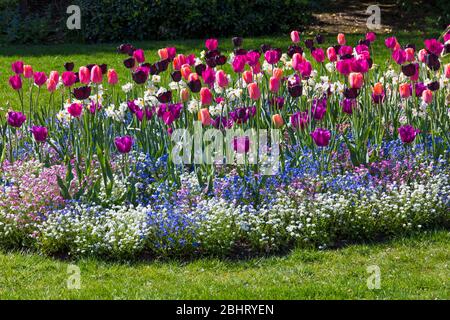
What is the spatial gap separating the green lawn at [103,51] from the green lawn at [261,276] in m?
5.36

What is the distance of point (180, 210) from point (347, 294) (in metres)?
1.37

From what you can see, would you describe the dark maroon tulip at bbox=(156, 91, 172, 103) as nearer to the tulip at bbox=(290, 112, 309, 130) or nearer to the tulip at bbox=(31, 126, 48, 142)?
the tulip at bbox=(31, 126, 48, 142)

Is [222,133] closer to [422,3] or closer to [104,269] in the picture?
[104,269]

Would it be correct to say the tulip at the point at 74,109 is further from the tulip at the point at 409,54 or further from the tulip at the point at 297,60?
the tulip at the point at 409,54

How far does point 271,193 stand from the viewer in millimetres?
5934


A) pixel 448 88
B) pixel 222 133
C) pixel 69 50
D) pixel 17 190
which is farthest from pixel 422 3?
pixel 17 190

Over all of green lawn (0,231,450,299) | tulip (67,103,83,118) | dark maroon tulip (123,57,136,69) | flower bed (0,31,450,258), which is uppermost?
dark maroon tulip (123,57,136,69)

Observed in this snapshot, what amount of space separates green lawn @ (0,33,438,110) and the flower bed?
13.0ft

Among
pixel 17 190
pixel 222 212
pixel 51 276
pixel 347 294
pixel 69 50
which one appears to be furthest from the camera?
pixel 69 50

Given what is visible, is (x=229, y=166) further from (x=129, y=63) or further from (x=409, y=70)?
(x=409, y=70)

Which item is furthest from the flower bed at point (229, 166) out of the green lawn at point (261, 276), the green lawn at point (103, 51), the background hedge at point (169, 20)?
the background hedge at point (169, 20)

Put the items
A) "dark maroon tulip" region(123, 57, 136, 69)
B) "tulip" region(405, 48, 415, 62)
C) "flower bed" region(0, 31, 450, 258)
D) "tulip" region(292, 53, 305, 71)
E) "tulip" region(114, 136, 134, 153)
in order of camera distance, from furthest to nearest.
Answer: "tulip" region(405, 48, 415, 62) → "dark maroon tulip" region(123, 57, 136, 69) → "tulip" region(292, 53, 305, 71) → "tulip" region(114, 136, 134, 153) → "flower bed" region(0, 31, 450, 258)

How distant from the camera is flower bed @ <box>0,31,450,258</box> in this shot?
18.4 feet

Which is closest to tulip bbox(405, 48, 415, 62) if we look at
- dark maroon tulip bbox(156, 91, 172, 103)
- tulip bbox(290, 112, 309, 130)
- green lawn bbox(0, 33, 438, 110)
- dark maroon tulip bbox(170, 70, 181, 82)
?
tulip bbox(290, 112, 309, 130)
